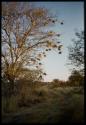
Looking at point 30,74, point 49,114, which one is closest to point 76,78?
point 30,74

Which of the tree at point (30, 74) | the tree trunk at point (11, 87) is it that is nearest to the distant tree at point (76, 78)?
the tree at point (30, 74)

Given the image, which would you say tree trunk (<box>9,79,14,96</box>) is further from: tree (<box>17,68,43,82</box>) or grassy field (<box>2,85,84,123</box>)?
grassy field (<box>2,85,84,123</box>)

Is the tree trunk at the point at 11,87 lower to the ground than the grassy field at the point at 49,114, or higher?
higher

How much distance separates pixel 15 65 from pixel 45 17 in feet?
7.74

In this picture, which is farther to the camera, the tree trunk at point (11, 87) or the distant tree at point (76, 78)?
the distant tree at point (76, 78)

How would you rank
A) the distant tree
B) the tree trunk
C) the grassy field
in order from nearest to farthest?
the grassy field
the tree trunk
the distant tree

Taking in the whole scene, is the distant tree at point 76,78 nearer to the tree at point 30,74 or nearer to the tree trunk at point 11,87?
the tree at point 30,74

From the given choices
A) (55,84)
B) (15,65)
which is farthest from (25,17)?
(55,84)

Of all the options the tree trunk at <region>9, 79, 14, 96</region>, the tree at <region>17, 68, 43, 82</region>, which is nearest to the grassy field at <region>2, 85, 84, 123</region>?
the tree trunk at <region>9, 79, 14, 96</region>

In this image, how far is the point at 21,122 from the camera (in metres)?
7.11

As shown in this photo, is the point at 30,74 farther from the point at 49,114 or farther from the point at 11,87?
the point at 49,114

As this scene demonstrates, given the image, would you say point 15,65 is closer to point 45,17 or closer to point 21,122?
Result: point 45,17

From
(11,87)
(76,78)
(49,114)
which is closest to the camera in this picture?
(49,114)

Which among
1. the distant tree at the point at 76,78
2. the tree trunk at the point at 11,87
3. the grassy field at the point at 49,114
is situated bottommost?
the grassy field at the point at 49,114
